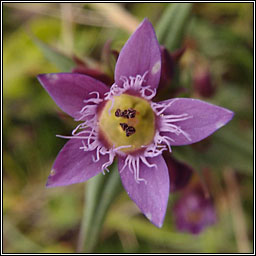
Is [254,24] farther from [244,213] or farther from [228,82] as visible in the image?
[244,213]

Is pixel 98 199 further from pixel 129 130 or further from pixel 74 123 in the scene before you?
pixel 74 123

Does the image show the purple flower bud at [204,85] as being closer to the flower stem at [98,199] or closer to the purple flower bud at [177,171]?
the purple flower bud at [177,171]

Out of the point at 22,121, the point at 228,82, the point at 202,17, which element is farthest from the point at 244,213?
the point at 22,121

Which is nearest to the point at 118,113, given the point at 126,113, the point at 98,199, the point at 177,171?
the point at 126,113

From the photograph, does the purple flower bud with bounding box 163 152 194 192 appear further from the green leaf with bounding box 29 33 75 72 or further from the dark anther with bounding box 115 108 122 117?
the green leaf with bounding box 29 33 75 72

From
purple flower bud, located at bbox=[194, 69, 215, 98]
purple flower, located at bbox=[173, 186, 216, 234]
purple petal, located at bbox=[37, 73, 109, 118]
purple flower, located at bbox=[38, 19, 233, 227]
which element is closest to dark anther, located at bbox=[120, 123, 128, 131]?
purple flower, located at bbox=[38, 19, 233, 227]

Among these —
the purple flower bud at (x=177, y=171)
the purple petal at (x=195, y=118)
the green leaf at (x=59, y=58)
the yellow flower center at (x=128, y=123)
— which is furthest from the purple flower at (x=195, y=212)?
the green leaf at (x=59, y=58)

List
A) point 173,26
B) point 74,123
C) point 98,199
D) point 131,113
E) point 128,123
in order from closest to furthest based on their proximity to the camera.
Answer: point 131,113, point 128,123, point 98,199, point 173,26, point 74,123

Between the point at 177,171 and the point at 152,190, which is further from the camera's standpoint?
the point at 177,171
